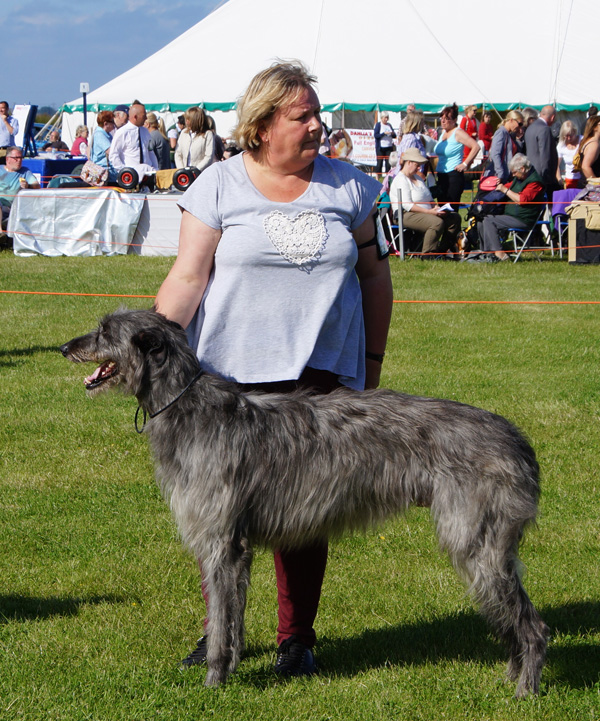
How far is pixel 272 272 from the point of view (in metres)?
3.40

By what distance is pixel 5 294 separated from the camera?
11.6 metres

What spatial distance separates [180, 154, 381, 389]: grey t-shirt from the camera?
132 inches

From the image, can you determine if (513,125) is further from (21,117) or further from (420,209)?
(21,117)

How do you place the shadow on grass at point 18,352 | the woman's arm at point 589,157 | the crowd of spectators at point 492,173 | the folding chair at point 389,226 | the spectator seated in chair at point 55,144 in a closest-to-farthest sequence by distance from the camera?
the shadow on grass at point 18,352
the folding chair at point 389,226
the crowd of spectators at point 492,173
the woman's arm at point 589,157
the spectator seated in chair at point 55,144

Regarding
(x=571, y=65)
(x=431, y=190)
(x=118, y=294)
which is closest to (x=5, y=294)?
(x=118, y=294)

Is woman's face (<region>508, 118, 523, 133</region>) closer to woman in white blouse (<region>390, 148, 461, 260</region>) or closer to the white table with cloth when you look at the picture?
woman in white blouse (<region>390, 148, 461, 260</region>)

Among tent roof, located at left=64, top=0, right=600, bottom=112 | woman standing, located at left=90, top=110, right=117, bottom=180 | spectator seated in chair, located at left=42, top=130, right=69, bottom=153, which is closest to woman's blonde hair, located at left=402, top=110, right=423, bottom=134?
woman standing, located at left=90, top=110, right=117, bottom=180

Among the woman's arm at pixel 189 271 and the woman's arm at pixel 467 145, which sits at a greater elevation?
the woman's arm at pixel 467 145

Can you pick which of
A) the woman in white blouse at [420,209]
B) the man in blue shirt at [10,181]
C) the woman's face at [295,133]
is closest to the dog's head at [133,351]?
the woman's face at [295,133]

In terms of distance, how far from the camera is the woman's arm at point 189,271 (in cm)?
342

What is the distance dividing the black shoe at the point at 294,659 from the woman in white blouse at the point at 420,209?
11034 mm

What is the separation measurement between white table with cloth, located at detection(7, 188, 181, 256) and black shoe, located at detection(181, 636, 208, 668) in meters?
11.4

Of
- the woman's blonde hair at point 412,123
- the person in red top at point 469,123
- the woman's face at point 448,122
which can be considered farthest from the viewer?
the person in red top at point 469,123

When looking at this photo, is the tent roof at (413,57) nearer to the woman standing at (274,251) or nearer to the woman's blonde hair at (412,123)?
the woman's blonde hair at (412,123)
